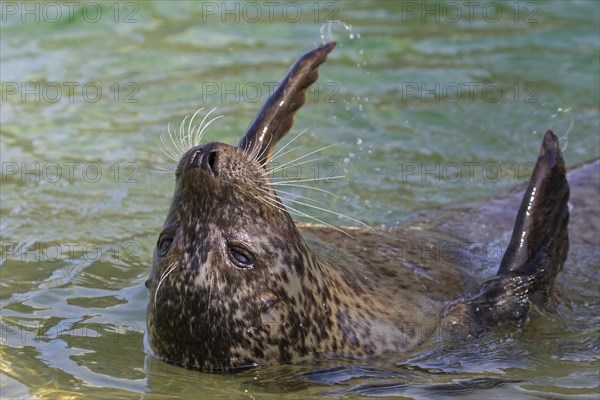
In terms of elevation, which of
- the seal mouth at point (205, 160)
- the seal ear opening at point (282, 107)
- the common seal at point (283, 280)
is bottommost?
the common seal at point (283, 280)

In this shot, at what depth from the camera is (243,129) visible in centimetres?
1025

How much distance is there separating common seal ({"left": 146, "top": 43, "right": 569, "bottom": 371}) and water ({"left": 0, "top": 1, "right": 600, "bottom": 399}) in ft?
0.48

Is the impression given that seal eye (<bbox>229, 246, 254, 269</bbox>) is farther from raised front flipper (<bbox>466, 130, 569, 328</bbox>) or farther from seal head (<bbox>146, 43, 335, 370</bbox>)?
raised front flipper (<bbox>466, 130, 569, 328</bbox>)

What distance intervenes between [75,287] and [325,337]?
2.17 m

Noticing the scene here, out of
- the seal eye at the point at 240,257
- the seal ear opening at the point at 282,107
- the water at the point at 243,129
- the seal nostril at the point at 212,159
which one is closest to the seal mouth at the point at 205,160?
the seal nostril at the point at 212,159

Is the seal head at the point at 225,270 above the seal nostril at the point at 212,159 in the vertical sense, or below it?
below

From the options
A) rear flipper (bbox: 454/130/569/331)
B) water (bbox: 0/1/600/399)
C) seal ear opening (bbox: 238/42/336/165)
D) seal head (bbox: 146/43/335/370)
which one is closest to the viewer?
seal head (bbox: 146/43/335/370)

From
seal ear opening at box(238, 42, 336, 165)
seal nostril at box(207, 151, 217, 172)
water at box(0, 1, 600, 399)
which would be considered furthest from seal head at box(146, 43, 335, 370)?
seal ear opening at box(238, 42, 336, 165)

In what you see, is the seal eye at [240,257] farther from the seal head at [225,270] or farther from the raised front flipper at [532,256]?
the raised front flipper at [532,256]

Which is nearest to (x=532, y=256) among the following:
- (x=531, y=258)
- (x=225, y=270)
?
(x=531, y=258)

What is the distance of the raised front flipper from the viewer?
6.31 m

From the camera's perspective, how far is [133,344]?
6336 millimetres

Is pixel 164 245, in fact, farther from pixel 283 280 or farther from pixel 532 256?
pixel 532 256

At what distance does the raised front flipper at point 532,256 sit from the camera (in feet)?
20.7
